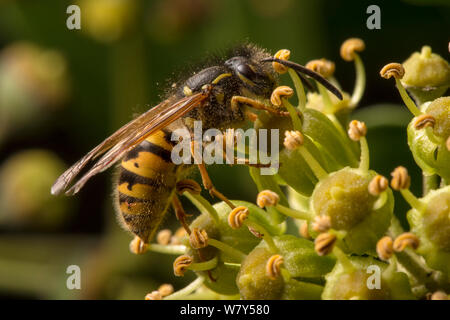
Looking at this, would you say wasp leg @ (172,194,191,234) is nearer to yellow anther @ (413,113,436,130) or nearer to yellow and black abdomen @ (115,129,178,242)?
yellow and black abdomen @ (115,129,178,242)

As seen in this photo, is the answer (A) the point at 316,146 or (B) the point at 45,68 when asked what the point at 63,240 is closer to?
(B) the point at 45,68

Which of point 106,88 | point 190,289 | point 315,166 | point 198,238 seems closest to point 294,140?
point 315,166

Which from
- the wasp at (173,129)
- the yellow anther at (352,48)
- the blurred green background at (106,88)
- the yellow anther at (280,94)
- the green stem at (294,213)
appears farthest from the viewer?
the blurred green background at (106,88)

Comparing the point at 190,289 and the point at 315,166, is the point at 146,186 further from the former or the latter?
the point at 315,166

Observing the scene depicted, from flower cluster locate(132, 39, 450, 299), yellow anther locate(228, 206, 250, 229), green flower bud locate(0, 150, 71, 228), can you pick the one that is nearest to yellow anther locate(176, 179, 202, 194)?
flower cluster locate(132, 39, 450, 299)

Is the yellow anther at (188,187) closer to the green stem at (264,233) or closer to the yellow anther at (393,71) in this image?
the green stem at (264,233)

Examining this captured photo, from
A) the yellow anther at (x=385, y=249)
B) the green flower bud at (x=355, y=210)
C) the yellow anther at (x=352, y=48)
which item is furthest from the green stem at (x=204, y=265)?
the yellow anther at (x=352, y=48)
